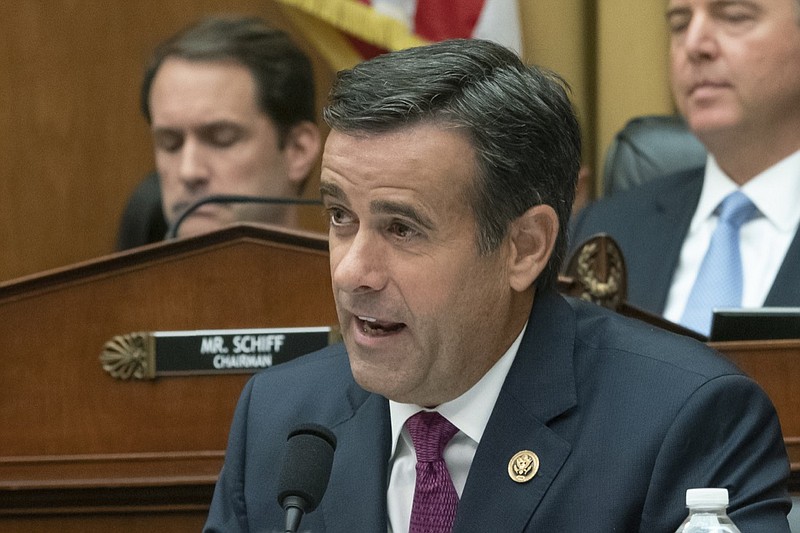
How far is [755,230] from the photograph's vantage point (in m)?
3.53

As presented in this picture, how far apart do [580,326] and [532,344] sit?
0.11m

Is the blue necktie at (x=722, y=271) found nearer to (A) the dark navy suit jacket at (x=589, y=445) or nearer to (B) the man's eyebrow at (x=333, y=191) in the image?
(A) the dark navy suit jacket at (x=589, y=445)

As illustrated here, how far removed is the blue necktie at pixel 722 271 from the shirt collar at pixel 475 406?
1.37m

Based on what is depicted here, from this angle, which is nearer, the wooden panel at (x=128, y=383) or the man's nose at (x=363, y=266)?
the man's nose at (x=363, y=266)

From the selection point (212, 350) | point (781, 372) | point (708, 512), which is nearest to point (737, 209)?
point (781, 372)

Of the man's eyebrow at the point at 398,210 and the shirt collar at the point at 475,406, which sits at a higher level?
the man's eyebrow at the point at 398,210

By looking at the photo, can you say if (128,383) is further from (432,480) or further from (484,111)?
(484,111)

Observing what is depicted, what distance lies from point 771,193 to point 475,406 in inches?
68.5

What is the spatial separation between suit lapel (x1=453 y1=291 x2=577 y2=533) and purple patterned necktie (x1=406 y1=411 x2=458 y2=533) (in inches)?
2.1

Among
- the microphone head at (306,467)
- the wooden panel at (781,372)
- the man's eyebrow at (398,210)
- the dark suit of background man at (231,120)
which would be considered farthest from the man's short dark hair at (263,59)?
the microphone head at (306,467)

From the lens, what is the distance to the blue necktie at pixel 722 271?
11.2ft

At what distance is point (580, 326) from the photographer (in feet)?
7.19

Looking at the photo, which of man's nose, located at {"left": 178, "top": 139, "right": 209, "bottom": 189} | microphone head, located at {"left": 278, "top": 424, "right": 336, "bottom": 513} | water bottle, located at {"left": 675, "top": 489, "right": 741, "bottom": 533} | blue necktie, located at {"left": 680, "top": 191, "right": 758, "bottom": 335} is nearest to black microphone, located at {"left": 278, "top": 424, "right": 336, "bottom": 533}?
microphone head, located at {"left": 278, "top": 424, "right": 336, "bottom": 513}

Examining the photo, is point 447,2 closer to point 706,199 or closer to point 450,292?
point 706,199
